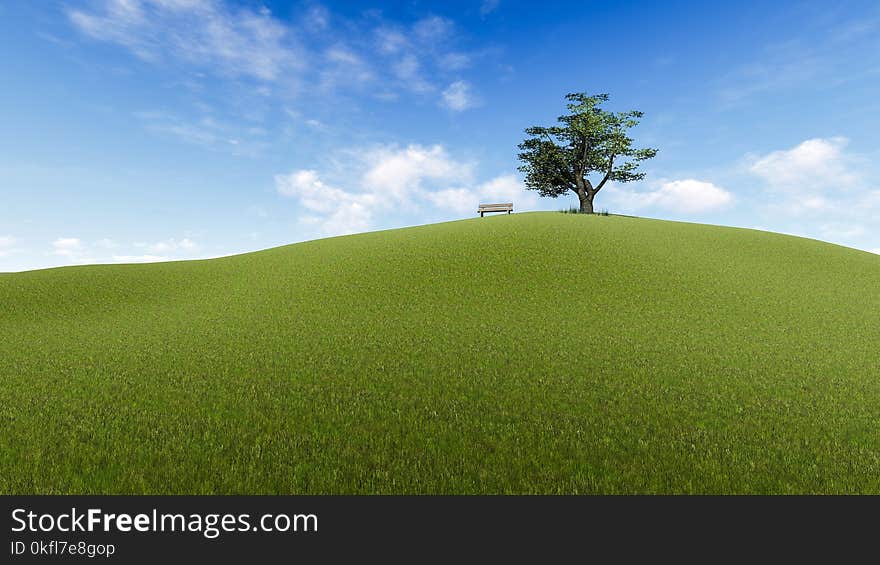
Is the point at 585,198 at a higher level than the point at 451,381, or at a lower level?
higher

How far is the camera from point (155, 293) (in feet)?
81.5

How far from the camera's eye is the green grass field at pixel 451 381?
6172 mm

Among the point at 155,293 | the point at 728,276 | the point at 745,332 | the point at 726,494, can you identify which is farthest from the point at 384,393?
the point at 728,276

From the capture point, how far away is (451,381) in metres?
10.4

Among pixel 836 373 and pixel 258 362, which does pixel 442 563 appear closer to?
pixel 258 362

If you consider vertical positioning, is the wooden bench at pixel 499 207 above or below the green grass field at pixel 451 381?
above

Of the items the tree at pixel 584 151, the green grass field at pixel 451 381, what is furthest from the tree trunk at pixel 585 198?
the green grass field at pixel 451 381

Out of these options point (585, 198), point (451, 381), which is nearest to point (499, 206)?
point (585, 198)

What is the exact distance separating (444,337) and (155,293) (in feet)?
63.8

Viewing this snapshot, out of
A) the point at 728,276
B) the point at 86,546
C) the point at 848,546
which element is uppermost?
the point at 728,276

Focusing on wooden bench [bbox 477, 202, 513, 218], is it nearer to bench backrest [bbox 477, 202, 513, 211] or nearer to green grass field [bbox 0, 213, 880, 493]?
bench backrest [bbox 477, 202, 513, 211]

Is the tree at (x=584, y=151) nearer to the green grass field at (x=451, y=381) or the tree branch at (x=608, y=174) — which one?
the tree branch at (x=608, y=174)

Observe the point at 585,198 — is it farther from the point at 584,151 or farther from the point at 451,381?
the point at 451,381

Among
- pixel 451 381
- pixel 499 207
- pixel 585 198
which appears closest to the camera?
pixel 451 381
